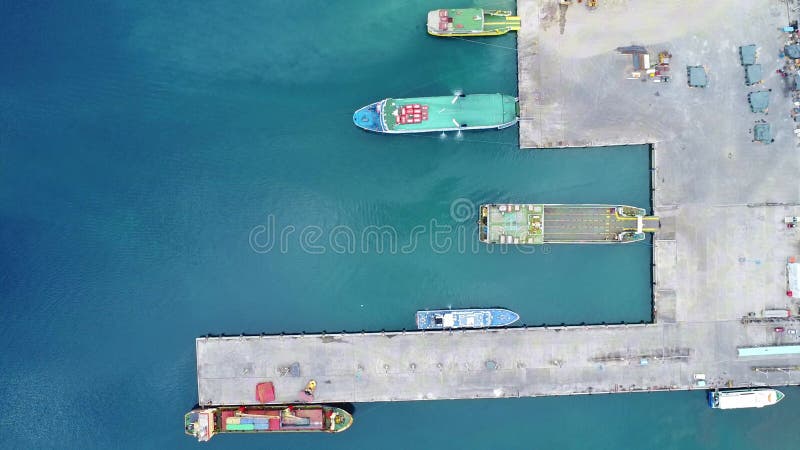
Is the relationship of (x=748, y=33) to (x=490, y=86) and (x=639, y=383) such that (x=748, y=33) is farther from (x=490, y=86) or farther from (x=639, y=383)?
(x=639, y=383)

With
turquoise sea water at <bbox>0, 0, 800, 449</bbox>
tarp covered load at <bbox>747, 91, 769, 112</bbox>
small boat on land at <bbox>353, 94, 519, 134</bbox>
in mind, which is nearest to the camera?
small boat on land at <bbox>353, 94, 519, 134</bbox>

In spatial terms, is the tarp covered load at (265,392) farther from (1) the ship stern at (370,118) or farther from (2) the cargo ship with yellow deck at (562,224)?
(1) the ship stern at (370,118)

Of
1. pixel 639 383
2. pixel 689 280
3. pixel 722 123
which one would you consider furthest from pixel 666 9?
pixel 639 383

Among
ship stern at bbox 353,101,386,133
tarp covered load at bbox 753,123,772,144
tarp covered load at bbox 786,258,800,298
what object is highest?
ship stern at bbox 353,101,386,133

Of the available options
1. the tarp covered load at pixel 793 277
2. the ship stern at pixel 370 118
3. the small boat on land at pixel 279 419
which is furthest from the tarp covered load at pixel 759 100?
the small boat on land at pixel 279 419

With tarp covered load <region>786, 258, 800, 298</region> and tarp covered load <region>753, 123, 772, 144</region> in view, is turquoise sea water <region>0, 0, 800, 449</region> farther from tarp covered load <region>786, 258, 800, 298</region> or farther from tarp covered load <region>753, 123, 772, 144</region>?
tarp covered load <region>753, 123, 772, 144</region>

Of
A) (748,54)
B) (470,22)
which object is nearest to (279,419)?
(470,22)

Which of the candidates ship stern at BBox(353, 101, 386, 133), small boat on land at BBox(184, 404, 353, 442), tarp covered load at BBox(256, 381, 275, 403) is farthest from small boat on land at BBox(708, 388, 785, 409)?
tarp covered load at BBox(256, 381, 275, 403)
